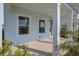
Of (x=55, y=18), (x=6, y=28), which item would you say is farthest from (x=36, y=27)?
(x=55, y=18)

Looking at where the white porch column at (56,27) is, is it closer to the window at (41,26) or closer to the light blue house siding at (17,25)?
the light blue house siding at (17,25)

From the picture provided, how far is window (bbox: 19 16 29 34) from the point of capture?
1076cm

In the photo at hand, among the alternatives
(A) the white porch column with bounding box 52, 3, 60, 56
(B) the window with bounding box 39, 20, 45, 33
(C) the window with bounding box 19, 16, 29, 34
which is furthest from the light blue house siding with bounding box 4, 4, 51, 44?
(A) the white porch column with bounding box 52, 3, 60, 56

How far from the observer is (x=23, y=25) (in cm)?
1110

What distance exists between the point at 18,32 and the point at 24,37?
0.87 m

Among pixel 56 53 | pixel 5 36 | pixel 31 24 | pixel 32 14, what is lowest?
pixel 56 53

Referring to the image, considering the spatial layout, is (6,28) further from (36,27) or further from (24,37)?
(36,27)

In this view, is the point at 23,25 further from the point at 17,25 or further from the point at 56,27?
the point at 56,27

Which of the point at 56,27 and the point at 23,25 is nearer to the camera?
the point at 56,27

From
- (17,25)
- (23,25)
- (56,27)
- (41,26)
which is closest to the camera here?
(56,27)

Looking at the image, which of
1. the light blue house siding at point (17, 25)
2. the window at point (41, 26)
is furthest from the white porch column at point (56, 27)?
the window at point (41, 26)

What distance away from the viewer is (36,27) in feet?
42.3

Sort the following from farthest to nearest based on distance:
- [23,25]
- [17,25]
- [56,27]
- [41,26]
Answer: [41,26] → [23,25] → [17,25] → [56,27]

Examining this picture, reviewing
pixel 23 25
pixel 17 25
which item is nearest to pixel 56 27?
pixel 17 25
